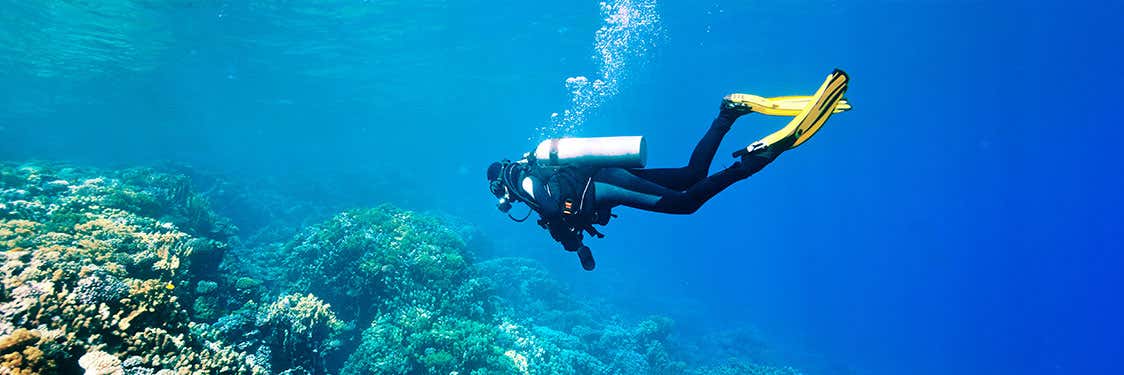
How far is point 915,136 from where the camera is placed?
57.4 metres

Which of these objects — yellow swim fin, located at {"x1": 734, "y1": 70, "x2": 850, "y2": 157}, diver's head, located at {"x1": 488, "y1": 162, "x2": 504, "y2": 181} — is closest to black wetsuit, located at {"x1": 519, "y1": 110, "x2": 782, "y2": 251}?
yellow swim fin, located at {"x1": 734, "y1": 70, "x2": 850, "y2": 157}

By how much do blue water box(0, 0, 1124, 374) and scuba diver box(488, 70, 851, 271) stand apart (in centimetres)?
2346

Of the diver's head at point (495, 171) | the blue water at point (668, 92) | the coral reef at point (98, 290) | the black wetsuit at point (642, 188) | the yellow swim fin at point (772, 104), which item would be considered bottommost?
the coral reef at point (98, 290)

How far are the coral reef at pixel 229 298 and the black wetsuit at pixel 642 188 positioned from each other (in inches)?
146

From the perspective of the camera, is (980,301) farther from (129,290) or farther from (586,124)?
(129,290)

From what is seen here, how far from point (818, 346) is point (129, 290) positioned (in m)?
44.2

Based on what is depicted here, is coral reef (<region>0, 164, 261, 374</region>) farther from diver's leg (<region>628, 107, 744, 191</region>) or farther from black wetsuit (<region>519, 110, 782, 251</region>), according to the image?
diver's leg (<region>628, 107, 744, 191</region>)

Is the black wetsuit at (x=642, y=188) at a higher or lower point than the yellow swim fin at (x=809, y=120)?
lower

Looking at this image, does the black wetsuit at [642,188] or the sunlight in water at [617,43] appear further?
the sunlight in water at [617,43]

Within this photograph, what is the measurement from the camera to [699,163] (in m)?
4.71

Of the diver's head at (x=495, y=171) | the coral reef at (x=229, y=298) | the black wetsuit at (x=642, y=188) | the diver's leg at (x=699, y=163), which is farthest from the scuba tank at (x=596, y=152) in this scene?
the coral reef at (x=229, y=298)

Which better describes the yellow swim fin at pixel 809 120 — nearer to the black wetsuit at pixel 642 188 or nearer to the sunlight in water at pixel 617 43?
the black wetsuit at pixel 642 188

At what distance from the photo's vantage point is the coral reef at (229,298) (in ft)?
14.3

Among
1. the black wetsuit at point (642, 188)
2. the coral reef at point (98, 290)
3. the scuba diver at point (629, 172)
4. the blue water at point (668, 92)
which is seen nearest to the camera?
the coral reef at point (98, 290)
